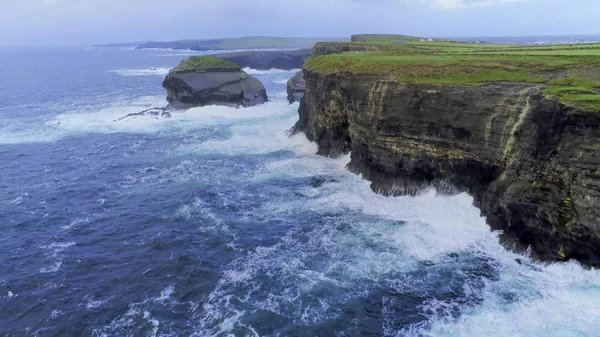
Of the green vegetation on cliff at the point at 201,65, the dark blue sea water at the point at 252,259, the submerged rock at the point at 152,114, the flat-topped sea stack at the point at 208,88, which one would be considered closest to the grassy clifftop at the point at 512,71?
the dark blue sea water at the point at 252,259

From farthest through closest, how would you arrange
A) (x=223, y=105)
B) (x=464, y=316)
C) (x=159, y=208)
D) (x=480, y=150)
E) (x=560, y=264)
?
(x=223, y=105), (x=159, y=208), (x=480, y=150), (x=560, y=264), (x=464, y=316)

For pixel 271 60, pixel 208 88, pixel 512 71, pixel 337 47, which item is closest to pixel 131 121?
pixel 208 88

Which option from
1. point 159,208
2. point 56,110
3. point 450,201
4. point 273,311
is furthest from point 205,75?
point 273,311

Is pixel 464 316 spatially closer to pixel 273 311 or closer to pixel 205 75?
pixel 273 311

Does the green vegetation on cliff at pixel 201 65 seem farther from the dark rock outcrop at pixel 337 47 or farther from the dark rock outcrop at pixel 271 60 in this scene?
the dark rock outcrop at pixel 271 60

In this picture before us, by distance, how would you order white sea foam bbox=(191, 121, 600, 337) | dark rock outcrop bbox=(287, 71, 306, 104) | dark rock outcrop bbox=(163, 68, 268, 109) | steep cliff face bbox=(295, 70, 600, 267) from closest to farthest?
white sea foam bbox=(191, 121, 600, 337)
steep cliff face bbox=(295, 70, 600, 267)
dark rock outcrop bbox=(163, 68, 268, 109)
dark rock outcrop bbox=(287, 71, 306, 104)

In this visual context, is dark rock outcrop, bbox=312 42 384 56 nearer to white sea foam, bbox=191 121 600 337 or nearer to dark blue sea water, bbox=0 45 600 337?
dark blue sea water, bbox=0 45 600 337

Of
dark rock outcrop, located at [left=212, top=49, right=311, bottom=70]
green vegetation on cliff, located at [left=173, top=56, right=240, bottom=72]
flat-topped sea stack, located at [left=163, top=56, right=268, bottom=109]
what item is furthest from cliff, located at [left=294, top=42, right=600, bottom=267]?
dark rock outcrop, located at [left=212, top=49, right=311, bottom=70]
